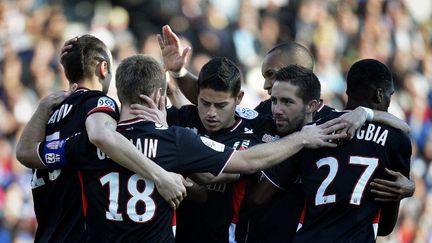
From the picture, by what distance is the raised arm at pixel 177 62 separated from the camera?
26.7 ft

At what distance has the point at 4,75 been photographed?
14266 millimetres

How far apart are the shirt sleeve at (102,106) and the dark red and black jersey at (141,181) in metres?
0.23

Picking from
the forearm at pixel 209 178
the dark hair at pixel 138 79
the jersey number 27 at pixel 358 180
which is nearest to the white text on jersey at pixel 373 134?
the jersey number 27 at pixel 358 180

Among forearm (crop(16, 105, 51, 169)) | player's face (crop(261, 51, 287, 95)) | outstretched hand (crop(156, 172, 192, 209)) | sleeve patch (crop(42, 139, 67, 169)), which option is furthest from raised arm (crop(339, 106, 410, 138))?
forearm (crop(16, 105, 51, 169))

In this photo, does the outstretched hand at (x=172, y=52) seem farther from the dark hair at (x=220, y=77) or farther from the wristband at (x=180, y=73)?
the dark hair at (x=220, y=77)

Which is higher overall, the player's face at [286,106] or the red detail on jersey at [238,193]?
the player's face at [286,106]

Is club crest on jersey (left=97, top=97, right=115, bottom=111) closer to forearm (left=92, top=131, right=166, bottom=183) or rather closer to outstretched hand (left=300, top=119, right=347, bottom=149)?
forearm (left=92, top=131, right=166, bottom=183)

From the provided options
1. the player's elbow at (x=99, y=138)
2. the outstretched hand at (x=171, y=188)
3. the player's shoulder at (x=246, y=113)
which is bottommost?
the outstretched hand at (x=171, y=188)

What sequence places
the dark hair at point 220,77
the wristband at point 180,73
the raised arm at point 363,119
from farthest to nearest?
the wristband at point 180,73, the dark hair at point 220,77, the raised arm at point 363,119

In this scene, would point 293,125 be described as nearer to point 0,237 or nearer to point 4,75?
point 0,237

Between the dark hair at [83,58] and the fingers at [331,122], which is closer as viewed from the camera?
the fingers at [331,122]

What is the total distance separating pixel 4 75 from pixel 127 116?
26.0ft

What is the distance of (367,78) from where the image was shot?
7.15 m

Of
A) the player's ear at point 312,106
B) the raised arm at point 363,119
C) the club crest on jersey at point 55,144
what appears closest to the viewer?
the raised arm at point 363,119
